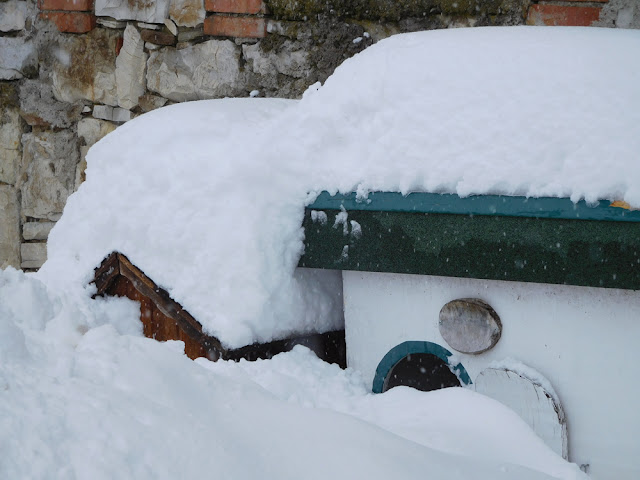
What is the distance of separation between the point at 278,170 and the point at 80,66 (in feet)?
6.01

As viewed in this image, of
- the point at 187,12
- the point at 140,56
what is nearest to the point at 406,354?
the point at 187,12

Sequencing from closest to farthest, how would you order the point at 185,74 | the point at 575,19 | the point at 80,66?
the point at 575,19
the point at 185,74
the point at 80,66

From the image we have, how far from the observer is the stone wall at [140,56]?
2.61m

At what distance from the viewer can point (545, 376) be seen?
1.46 m

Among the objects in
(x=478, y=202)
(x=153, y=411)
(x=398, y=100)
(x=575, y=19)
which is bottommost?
(x=153, y=411)

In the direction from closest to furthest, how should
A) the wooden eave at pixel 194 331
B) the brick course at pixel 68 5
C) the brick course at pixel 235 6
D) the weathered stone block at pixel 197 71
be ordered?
the wooden eave at pixel 194 331 → the brick course at pixel 235 6 → the weathered stone block at pixel 197 71 → the brick course at pixel 68 5

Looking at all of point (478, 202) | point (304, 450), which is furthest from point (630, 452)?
point (304, 450)

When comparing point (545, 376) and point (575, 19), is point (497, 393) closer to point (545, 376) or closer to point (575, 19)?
point (545, 376)

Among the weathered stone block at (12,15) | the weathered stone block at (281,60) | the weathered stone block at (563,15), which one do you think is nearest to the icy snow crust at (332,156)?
the weathered stone block at (281,60)

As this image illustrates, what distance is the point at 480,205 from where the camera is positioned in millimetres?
1437

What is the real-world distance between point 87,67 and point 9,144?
556 mm

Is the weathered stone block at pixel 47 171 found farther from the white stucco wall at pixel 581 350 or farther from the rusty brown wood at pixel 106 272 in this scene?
the white stucco wall at pixel 581 350

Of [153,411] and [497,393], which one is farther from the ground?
[153,411]

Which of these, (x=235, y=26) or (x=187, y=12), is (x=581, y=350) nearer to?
(x=235, y=26)
